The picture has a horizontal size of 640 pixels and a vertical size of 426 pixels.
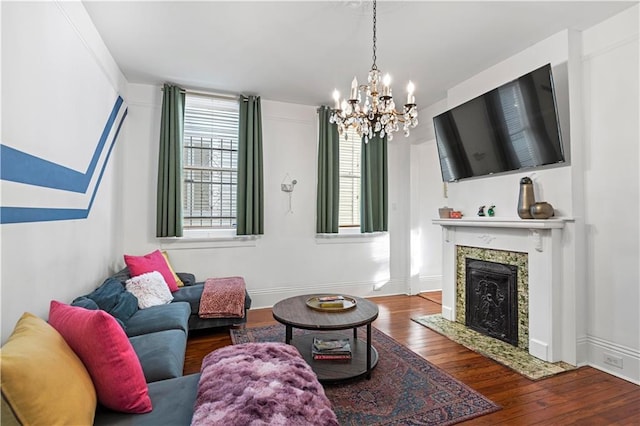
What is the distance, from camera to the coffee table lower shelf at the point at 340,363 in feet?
7.61

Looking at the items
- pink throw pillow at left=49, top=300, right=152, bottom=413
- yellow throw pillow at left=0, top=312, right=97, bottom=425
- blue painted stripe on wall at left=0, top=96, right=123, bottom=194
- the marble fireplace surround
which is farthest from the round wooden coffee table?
blue painted stripe on wall at left=0, top=96, right=123, bottom=194

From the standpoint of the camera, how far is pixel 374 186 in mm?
4836

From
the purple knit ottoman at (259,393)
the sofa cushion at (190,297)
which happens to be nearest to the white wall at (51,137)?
the sofa cushion at (190,297)

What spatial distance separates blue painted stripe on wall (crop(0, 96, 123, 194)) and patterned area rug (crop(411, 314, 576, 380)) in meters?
3.56

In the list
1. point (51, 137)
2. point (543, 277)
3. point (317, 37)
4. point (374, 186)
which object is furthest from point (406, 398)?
point (374, 186)

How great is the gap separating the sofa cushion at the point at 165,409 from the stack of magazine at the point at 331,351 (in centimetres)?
116

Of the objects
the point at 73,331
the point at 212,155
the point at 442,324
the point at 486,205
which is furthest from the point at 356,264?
the point at 73,331

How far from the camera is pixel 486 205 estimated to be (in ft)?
11.6

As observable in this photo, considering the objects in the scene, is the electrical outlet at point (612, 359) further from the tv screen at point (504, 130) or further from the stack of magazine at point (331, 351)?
the stack of magazine at point (331, 351)

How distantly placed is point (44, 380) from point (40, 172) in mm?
1349

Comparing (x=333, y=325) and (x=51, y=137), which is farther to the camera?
(x=333, y=325)

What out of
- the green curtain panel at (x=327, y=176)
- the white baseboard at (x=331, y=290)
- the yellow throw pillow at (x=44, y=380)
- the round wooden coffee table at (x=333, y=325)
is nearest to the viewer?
the yellow throw pillow at (x=44, y=380)

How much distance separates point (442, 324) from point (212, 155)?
3577mm

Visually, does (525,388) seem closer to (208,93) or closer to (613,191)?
(613,191)
